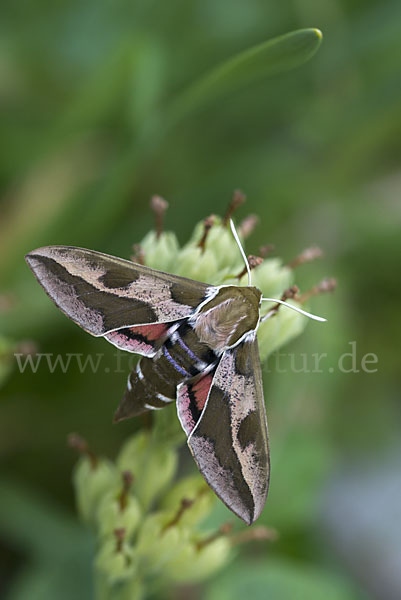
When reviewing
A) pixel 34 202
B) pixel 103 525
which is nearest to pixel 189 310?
pixel 103 525

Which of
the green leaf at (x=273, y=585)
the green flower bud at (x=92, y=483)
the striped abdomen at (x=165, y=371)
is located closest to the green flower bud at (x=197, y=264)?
the striped abdomen at (x=165, y=371)

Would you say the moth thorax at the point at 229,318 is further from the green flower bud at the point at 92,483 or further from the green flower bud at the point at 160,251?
the green flower bud at the point at 92,483

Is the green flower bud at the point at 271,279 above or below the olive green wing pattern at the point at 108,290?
above

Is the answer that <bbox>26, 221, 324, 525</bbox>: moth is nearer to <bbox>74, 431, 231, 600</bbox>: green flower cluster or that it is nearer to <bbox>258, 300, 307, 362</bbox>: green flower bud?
<bbox>258, 300, 307, 362</bbox>: green flower bud

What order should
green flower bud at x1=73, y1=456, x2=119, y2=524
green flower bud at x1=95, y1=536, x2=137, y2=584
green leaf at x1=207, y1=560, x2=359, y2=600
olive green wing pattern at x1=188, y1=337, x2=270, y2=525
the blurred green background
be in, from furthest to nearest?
1. the blurred green background
2. green leaf at x1=207, y1=560, x2=359, y2=600
3. green flower bud at x1=73, y1=456, x2=119, y2=524
4. green flower bud at x1=95, y1=536, x2=137, y2=584
5. olive green wing pattern at x1=188, y1=337, x2=270, y2=525

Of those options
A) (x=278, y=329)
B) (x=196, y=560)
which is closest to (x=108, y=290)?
(x=278, y=329)

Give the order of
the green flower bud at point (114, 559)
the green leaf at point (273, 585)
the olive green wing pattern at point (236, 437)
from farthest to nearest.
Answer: the green leaf at point (273, 585) < the green flower bud at point (114, 559) < the olive green wing pattern at point (236, 437)

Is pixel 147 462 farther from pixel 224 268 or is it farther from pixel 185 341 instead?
pixel 224 268

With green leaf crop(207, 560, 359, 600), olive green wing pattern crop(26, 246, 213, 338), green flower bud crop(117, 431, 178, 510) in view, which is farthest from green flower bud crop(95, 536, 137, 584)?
green leaf crop(207, 560, 359, 600)
